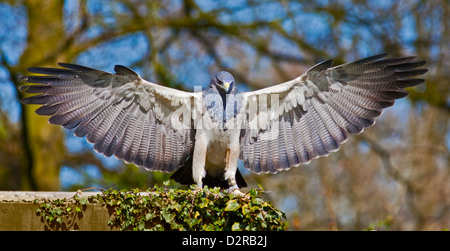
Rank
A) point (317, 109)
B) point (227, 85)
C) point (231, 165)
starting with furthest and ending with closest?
point (317, 109) → point (231, 165) → point (227, 85)

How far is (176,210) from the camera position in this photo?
414cm

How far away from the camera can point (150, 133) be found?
5.27m

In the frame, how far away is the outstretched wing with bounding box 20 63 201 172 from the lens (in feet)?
16.4

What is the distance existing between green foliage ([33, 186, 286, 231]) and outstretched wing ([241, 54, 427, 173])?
1.17 meters

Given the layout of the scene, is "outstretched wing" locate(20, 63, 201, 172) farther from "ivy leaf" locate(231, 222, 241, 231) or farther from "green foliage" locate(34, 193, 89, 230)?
"ivy leaf" locate(231, 222, 241, 231)

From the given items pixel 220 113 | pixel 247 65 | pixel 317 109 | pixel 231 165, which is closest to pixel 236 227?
pixel 231 165

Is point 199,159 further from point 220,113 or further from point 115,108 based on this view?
point 115,108

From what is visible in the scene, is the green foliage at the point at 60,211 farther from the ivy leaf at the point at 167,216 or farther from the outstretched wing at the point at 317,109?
the outstretched wing at the point at 317,109

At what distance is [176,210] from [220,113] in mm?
1124

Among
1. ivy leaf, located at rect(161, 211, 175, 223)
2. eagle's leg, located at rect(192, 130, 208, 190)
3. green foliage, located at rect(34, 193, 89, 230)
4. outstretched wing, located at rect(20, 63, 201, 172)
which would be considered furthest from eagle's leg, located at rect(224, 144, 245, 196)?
green foliage, located at rect(34, 193, 89, 230)

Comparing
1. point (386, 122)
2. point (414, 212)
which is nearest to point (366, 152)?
point (386, 122)

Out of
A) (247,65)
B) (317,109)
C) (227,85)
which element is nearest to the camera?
(227,85)

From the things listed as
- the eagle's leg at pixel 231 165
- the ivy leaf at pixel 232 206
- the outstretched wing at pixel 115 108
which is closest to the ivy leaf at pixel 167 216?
the ivy leaf at pixel 232 206

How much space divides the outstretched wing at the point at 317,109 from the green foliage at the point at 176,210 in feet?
3.85
